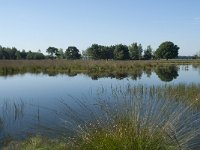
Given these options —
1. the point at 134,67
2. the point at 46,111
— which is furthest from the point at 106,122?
the point at 134,67

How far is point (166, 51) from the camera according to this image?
96.8 metres

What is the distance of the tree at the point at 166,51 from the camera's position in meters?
96.4

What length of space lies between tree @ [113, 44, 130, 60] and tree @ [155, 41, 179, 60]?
31.6 feet

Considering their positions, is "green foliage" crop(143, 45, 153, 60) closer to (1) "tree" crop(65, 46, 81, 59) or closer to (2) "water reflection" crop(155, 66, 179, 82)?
(1) "tree" crop(65, 46, 81, 59)

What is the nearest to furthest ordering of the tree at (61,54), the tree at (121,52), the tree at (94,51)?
the tree at (121,52)
the tree at (94,51)
the tree at (61,54)

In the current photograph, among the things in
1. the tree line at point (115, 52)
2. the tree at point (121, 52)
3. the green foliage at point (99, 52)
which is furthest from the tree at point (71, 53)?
the tree at point (121, 52)

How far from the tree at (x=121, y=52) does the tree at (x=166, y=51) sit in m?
9.62

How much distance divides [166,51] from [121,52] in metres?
14.2

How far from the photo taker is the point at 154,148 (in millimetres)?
5441

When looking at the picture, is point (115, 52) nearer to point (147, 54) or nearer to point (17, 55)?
point (147, 54)

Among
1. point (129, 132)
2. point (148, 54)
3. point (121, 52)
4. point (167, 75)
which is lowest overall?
point (167, 75)

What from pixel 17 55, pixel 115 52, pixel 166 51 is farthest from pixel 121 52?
pixel 17 55

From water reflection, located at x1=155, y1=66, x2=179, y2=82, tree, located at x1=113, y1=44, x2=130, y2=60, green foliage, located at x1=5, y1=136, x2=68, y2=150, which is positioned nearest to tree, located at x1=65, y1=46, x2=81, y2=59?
tree, located at x1=113, y1=44, x2=130, y2=60

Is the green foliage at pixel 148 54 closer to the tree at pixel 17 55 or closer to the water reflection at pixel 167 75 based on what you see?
the tree at pixel 17 55
